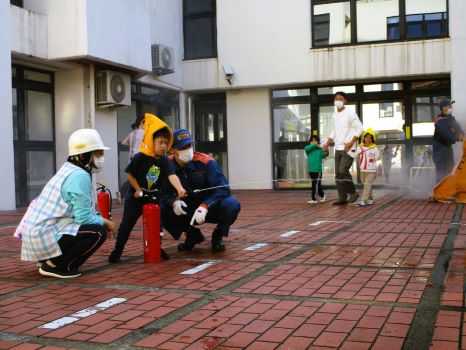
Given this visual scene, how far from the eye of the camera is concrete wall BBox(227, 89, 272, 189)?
17.4m

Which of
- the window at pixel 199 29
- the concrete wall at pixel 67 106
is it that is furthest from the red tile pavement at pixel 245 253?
the window at pixel 199 29

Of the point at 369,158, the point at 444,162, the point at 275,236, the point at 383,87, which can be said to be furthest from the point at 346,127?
the point at 383,87

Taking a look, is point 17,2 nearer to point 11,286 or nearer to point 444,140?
point 444,140

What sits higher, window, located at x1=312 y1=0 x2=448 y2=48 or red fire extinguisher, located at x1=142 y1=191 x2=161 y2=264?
window, located at x1=312 y1=0 x2=448 y2=48

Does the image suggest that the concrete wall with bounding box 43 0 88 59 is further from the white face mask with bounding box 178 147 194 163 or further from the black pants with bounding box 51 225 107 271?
the black pants with bounding box 51 225 107 271

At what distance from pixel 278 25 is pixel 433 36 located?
13.5 ft

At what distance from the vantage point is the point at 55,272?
5.16 metres

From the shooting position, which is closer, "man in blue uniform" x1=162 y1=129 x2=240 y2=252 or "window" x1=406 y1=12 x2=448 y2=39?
"man in blue uniform" x1=162 y1=129 x2=240 y2=252

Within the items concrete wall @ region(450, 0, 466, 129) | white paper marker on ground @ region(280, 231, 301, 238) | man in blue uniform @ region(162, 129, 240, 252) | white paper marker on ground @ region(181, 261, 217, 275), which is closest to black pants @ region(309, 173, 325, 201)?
white paper marker on ground @ region(280, 231, 301, 238)

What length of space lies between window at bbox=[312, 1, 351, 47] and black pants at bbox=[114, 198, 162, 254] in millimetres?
11581

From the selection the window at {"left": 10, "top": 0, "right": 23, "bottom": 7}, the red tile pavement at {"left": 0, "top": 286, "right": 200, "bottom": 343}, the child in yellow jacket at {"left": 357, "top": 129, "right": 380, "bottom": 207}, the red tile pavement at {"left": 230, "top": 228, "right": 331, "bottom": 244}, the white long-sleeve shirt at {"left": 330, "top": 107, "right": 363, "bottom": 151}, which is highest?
the window at {"left": 10, "top": 0, "right": 23, "bottom": 7}

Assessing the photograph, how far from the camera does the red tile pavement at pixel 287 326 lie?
10.7 feet

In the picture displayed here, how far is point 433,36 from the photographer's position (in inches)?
615

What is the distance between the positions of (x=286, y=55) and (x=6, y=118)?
802 cm
